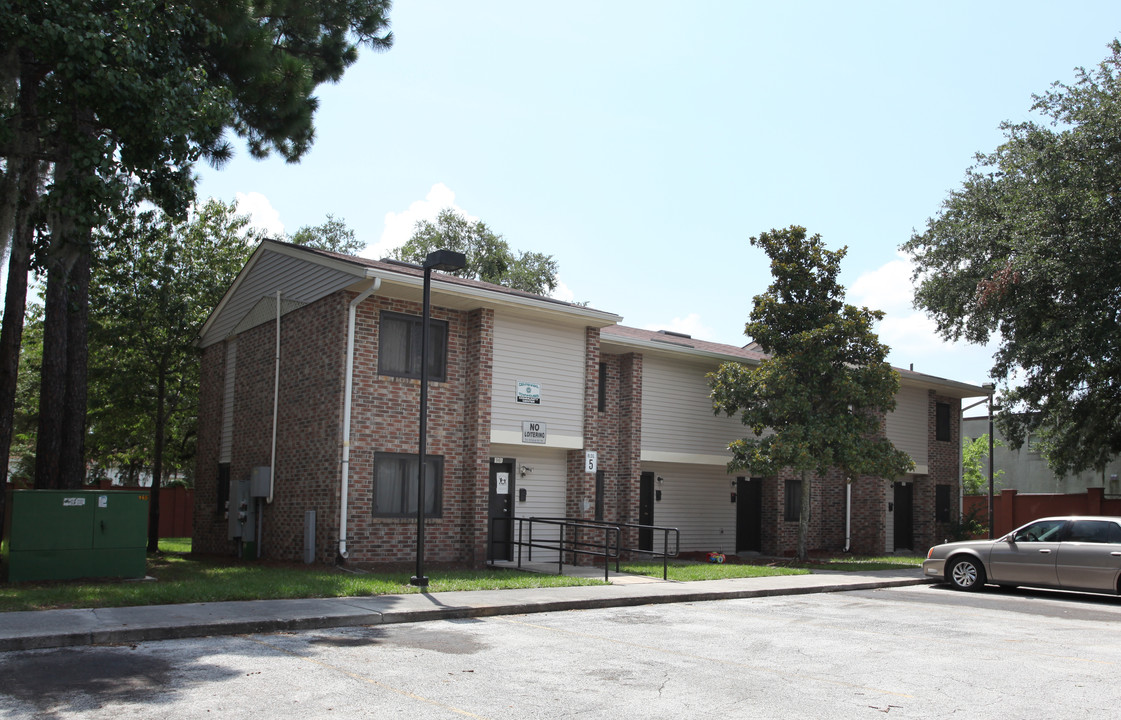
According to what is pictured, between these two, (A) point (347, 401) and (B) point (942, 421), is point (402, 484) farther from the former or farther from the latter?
(B) point (942, 421)

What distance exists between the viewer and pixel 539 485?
765 inches

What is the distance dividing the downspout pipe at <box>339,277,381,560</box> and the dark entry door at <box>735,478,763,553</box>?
38.6ft

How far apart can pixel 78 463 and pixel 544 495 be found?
29.3ft

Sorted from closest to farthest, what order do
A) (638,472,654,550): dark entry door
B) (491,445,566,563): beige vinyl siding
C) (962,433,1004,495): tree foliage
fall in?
(491,445,566,563): beige vinyl siding, (638,472,654,550): dark entry door, (962,433,1004,495): tree foliage

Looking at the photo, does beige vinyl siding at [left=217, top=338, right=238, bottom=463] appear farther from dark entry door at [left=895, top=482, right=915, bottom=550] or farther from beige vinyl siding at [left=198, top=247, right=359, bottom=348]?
dark entry door at [left=895, top=482, right=915, bottom=550]

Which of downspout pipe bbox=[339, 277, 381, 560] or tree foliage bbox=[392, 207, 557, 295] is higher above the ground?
tree foliage bbox=[392, 207, 557, 295]

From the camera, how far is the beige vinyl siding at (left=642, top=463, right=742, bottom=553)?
2300 cm

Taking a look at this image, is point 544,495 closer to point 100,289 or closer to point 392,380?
point 392,380

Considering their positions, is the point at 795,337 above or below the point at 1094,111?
below

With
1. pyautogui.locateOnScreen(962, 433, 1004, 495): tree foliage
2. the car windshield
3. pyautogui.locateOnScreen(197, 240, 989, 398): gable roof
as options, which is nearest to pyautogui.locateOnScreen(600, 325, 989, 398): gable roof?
pyautogui.locateOnScreen(197, 240, 989, 398): gable roof

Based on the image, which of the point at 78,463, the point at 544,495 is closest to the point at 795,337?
the point at 544,495

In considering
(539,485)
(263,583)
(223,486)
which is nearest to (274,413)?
(223,486)

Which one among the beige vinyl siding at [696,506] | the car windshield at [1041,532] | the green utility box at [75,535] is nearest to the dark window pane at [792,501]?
the beige vinyl siding at [696,506]

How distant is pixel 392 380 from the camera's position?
1738 cm
